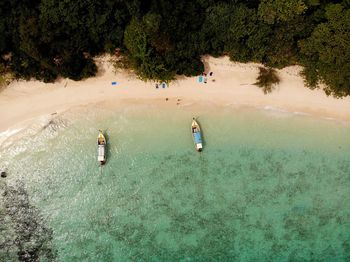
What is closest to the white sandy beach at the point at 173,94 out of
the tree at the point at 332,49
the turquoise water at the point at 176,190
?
the turquoise water at the point at 176,190

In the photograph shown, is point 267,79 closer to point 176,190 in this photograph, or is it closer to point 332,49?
point 332,49

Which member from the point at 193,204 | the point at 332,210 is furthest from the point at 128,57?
the point at 332,210

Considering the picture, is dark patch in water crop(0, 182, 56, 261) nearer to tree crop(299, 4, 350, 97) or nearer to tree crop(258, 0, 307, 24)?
tree crop(258, 0, 307, 24)

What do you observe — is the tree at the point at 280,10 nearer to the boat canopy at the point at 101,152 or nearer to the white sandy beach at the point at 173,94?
the white sandy beach at the point at 173,94

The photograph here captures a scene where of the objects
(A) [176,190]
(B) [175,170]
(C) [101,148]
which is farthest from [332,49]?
(C) [101,148]

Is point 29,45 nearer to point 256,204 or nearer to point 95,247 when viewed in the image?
point 95,247

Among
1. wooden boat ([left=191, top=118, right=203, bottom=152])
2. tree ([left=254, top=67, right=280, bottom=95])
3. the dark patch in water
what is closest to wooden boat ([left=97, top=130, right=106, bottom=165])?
the dark patch in water
